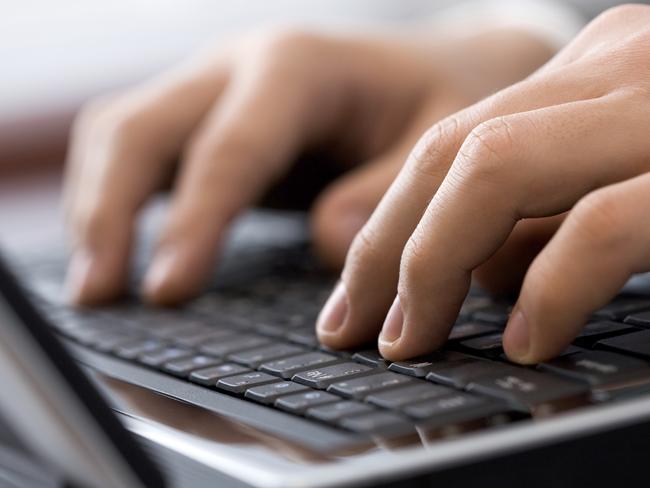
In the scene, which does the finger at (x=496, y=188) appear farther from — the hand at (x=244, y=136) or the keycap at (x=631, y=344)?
the hand at (x=244, y=136)

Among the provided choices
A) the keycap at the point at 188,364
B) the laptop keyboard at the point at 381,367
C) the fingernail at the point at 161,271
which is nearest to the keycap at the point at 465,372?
the laptop keyboard at the point at 381,367

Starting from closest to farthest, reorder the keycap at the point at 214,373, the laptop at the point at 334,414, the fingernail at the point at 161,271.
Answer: the laptop at the point at 334,414
the keycap at the point at 214,373
the fingernail at the point at 161,271

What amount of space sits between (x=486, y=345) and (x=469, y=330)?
0.10 feet

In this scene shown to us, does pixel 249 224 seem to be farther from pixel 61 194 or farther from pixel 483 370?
pixel 61 194

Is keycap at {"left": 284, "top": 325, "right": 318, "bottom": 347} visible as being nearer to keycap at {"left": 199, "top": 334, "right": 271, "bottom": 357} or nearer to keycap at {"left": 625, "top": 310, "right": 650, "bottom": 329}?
keycap at {"left": 199, "top": 334, "right": 271, "bottom": 357}

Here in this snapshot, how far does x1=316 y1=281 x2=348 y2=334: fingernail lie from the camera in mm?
400

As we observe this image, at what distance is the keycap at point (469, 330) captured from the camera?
38cm

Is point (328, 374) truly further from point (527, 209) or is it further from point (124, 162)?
point (124, 162)

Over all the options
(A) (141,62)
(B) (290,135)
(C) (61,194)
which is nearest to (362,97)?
(B) (290,135)

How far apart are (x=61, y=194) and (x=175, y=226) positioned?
0.97 meters

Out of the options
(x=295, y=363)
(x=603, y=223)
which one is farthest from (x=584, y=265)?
(x=295, y=363)

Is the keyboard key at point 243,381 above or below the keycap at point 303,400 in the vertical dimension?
below

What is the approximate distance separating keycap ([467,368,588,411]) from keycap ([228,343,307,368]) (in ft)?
0.34

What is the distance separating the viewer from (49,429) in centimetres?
28
